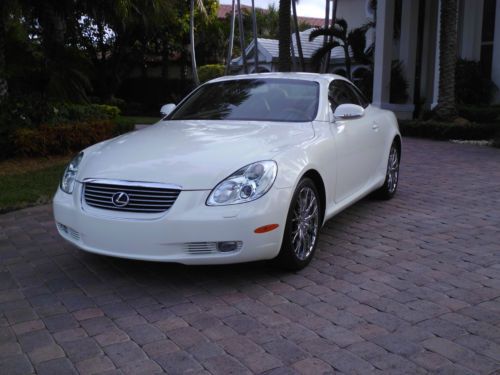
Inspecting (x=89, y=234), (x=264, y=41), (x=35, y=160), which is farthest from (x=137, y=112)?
(x=89, y=234)

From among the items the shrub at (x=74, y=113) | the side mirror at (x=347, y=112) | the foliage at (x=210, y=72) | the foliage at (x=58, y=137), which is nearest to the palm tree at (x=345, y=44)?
the shrub at (x=74, y=113)

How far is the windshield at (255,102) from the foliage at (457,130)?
8.74 meters

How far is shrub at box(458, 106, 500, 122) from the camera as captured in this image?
47.3ft

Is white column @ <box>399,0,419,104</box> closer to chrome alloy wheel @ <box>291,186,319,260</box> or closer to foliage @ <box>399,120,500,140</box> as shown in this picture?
foliage @ <box>399,120,500,140</box>

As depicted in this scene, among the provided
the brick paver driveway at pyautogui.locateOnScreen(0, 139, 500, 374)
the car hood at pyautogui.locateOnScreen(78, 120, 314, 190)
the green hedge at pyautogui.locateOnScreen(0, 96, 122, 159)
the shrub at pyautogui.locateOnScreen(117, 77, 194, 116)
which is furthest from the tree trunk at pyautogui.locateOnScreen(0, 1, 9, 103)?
the shrub at pyautogui.locateOnScreen(117, 77, 194, 116)

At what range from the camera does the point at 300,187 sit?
14.5 feet

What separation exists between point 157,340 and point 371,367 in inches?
48.6

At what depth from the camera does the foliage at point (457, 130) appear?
521 inches

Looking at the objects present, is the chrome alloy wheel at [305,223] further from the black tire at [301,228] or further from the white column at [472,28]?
the white column at [472,28]

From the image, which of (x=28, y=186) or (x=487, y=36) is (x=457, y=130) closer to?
(x=487, y=36)

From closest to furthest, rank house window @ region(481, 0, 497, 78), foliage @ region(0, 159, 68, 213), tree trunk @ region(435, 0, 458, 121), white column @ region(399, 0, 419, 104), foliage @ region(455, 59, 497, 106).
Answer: foliage @ region(0, 159, 68, 213) → tree trunk @ region(435, 0, 458, 121) → foliage @ region(455, 59, 497, 106) → house window @ region(481, 0, 497, 78) → white column @ region(399, 0, 419, 104)

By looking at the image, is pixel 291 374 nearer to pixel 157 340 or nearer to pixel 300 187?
pixel 157 340

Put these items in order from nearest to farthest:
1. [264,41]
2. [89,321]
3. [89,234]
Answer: [89,321] < [89,234] < [264,41]

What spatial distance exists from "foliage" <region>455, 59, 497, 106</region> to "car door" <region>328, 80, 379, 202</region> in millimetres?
10780
